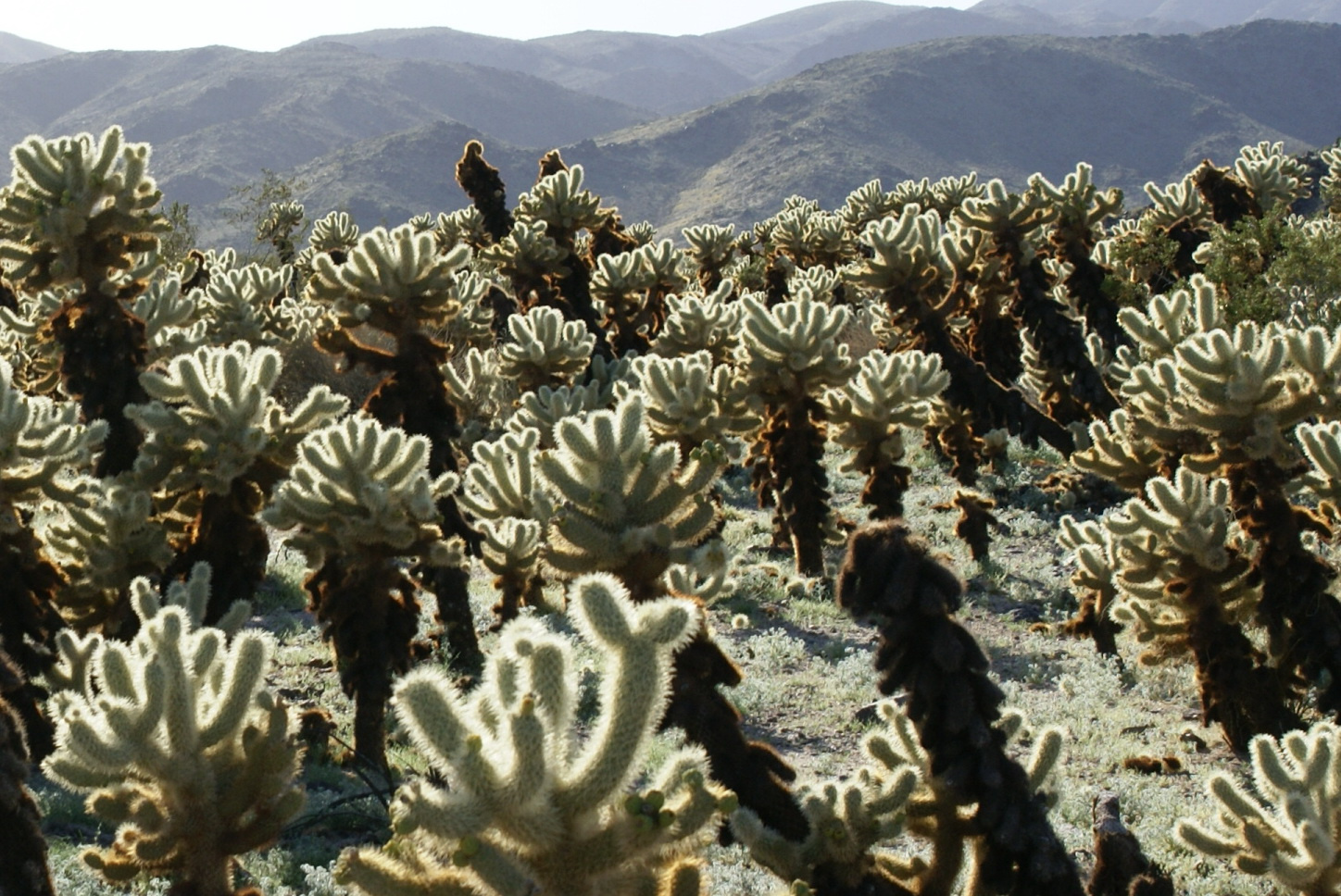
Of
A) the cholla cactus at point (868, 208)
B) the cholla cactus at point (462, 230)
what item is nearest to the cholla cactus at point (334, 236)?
the cholla cactus at point (462, 230)

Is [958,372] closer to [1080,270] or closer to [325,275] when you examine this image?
[1080,270]

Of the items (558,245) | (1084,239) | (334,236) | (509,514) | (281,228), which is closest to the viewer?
(509,514)

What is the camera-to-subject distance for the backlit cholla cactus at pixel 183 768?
3865mm

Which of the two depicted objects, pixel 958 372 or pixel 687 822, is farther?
pixel 958 372

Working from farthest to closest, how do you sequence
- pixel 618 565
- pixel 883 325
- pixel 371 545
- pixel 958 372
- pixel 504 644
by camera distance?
pixel 883 325
pixel 958 372
pixel 371 545
pixel 618 565
pixel 504 644

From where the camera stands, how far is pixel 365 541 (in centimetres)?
669

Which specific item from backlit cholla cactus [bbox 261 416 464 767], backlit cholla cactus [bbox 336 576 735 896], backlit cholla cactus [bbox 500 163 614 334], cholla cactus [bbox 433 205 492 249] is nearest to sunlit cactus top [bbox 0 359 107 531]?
backlit cholla cactus [bbox 261 416 464 767]

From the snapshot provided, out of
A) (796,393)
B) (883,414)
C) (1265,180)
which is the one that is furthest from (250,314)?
(1265,180)

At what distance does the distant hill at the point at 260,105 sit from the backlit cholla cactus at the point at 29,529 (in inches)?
3039

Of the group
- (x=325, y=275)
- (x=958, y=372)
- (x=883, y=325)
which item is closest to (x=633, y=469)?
(x=325, y=275)

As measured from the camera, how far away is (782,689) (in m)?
8.58

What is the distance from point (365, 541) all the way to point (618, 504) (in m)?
2.07

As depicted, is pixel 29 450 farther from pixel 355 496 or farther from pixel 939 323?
pixel 939 323

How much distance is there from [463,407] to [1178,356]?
34.6 feet
